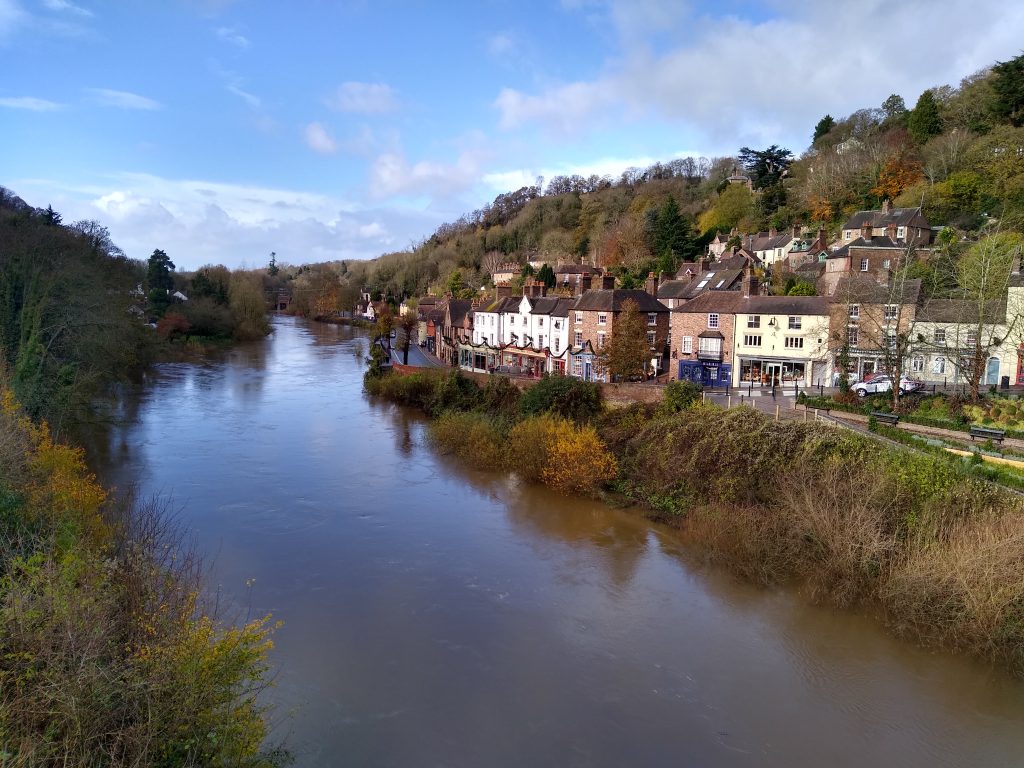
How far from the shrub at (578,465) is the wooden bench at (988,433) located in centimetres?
933

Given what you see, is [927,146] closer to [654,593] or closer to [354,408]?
[354,408]

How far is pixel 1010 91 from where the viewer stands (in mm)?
42219

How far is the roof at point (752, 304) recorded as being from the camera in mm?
29023

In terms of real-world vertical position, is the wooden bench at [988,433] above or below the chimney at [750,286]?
below

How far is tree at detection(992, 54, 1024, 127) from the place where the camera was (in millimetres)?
41812

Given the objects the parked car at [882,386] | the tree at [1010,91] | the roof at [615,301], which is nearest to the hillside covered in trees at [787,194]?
the tree at [1010,91]

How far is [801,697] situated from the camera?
11.0 metres

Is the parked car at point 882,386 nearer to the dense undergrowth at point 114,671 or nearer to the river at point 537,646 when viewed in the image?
the river at point 537,646

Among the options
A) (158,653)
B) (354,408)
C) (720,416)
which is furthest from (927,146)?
(158,653)

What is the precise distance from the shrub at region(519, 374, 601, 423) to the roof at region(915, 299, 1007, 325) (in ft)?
40.8

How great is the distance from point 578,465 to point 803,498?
672 cm

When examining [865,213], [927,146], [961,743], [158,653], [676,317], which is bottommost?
[961,743]

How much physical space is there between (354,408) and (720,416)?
59.7 feet

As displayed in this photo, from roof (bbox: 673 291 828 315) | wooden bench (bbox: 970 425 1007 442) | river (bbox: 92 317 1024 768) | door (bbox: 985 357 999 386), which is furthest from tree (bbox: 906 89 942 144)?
river (bbox: 92 317 1024 768)
